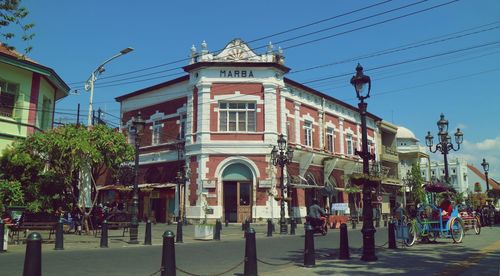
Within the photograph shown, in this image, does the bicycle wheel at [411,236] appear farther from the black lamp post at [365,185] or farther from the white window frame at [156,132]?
the white window frame at [156,132]

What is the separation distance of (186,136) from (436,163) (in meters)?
68.2

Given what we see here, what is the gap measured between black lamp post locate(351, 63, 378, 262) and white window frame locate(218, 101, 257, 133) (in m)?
18.4

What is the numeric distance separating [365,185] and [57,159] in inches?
522

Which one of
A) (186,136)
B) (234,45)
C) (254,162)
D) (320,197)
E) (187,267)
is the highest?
(234,45)

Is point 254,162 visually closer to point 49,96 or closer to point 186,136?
point 186,136

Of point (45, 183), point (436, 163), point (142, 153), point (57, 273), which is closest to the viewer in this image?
point (57, 273)

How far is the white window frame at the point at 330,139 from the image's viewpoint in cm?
3719

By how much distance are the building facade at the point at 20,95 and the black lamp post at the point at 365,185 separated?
14.9 meters

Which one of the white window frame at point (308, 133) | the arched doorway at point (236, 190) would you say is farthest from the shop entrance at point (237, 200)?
the white window frame at point (308, 133)

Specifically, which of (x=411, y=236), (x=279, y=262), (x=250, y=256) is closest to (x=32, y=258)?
(x=250, y=256)

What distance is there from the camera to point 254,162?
29.0 meters

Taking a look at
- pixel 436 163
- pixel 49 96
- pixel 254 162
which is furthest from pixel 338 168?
pixel 436 163

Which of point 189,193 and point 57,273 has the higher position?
point 189,193

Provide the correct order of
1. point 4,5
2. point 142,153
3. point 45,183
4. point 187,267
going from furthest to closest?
1. point 142,153
2. point 45,183
3. point 187,267
4. point 4,5
